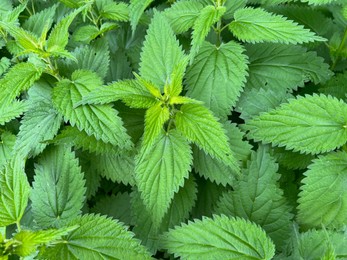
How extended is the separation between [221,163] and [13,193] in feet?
2.92

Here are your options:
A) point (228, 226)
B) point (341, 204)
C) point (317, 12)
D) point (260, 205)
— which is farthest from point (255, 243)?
point (317, 12)

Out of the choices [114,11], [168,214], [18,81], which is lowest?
[168,214]

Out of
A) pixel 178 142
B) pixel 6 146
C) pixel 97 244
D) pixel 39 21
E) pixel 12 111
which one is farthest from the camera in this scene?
pixel 39 21

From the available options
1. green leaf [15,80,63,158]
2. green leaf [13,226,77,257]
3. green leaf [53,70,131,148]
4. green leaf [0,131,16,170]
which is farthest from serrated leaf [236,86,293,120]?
green leaf [0,131,16,170]

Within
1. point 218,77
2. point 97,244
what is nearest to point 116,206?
point 97,244

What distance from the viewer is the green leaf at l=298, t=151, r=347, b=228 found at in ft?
5.63

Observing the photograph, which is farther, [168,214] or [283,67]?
[283,67]

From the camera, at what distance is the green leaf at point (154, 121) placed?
1.64 m

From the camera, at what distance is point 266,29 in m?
1.87

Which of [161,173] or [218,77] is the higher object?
[218,77]

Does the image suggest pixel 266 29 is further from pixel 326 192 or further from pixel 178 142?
pixel 326 192

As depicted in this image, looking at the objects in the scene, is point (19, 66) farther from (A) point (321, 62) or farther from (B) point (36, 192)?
(A) point (321, 62)

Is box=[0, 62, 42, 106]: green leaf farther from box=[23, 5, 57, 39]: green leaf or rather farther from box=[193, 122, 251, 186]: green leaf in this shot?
box=[193, 122, 251, 186]: green leaf

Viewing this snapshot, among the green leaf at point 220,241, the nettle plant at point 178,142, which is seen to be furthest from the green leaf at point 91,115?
the green leaf at point 220,241
